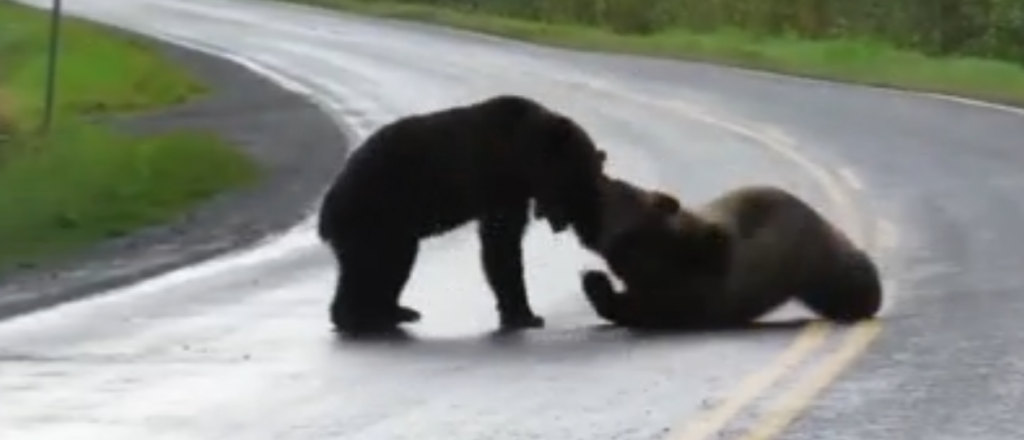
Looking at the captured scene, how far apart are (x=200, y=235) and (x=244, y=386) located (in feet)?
25.0

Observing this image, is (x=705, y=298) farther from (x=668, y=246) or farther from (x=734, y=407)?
(x=734, y=407)

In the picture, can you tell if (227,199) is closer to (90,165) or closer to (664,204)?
(90,165)

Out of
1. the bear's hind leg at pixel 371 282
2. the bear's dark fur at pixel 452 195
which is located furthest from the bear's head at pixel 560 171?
the bear's hind leg at pixel 371 282

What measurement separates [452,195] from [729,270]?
145 cm

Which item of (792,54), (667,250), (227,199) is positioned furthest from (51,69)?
(792,54)

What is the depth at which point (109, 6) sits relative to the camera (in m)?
53.1

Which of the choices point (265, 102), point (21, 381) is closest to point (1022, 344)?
point (21, 381)

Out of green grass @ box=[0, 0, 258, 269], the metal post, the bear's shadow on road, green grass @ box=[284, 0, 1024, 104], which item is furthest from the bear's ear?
green grass @ box=[284, 0, 1024, 104]

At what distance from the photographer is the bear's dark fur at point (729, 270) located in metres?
13.7

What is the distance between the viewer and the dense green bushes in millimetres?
44531

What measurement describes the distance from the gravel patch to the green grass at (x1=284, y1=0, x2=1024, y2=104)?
748 centimetres

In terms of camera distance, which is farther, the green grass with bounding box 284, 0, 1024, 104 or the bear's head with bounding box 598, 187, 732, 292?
the green grass with bounding box 284, 0, 1024, 104

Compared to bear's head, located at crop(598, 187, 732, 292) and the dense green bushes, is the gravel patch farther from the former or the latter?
the dense green bushes

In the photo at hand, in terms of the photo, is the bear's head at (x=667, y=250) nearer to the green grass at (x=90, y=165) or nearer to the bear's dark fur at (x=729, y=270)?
the bear's dark fur at (x=729, y=270)
